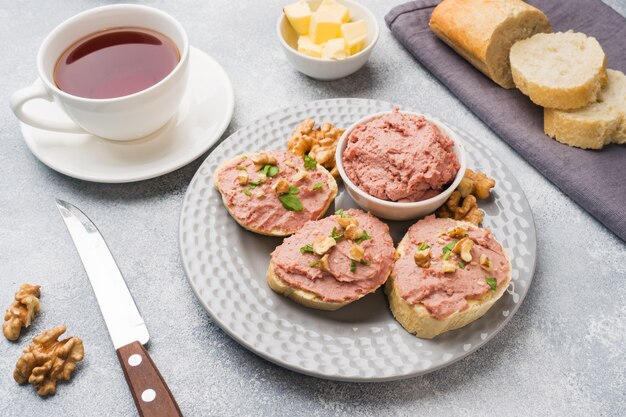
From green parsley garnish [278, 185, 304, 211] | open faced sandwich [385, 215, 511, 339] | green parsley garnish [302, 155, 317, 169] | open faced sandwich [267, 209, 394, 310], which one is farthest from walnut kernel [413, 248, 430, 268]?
green parsley garnish [302, 155, 317, 169]

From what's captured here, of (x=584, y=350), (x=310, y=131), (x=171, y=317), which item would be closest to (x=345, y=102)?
(x=310, y=131)

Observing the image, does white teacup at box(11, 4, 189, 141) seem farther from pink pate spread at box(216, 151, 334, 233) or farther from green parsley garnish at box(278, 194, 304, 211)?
green parsley garnish at box(278, 194, 304, 211)

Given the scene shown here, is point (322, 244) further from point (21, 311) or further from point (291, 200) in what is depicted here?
point (21, 311)

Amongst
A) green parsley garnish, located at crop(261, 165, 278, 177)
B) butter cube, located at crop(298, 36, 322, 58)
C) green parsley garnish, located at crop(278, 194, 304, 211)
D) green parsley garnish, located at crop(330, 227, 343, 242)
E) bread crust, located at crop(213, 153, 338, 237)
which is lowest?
bread crust, located at crop(213, 153, 338, 237)

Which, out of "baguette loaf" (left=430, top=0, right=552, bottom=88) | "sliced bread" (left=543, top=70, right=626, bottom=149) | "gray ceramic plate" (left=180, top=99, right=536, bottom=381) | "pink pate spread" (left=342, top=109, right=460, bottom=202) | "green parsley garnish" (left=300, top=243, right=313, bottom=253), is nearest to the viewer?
"gray ceramic plate" (left=180, top=99, right=536, bottom=381)

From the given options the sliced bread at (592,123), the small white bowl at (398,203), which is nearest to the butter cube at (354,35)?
the small white bowl at (398,203)

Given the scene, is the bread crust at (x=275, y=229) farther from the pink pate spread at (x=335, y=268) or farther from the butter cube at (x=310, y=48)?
the butter cube at (x=310, y=48)
